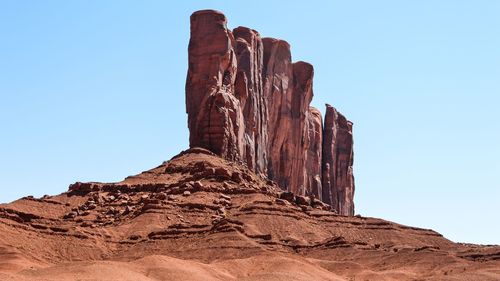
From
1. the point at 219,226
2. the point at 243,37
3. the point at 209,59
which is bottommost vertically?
the point at 219,226

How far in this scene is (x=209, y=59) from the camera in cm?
9838

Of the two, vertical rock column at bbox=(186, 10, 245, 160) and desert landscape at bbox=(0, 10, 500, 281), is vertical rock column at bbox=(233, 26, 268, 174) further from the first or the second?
vertical rock column at bbox=(186, 10, 245, 160)

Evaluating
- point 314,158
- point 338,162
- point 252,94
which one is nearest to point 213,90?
point 252,94

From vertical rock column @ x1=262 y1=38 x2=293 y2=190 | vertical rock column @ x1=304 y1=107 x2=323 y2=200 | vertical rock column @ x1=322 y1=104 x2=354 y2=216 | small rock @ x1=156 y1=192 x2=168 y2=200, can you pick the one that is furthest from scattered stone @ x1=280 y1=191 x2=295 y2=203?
vertical rock column @ x1=322 y1=104 x2=354 y2=216

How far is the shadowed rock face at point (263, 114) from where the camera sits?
9750 centimetres

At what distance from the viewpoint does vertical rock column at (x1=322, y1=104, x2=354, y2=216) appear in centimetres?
15225

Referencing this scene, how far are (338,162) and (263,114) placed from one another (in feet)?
146

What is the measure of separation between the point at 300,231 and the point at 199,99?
992 inches

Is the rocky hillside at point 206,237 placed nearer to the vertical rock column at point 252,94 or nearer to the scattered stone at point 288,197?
the scattered stone at point 288,197

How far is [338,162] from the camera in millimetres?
160375

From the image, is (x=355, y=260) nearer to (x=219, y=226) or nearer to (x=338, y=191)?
(x=219, y=226)

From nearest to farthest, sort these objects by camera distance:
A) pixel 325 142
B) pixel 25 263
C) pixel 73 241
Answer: pixel 25 263, pixel 73 241, pixel 325 142


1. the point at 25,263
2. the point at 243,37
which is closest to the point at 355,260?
the point at 25,263

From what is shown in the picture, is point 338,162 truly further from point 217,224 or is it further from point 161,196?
point 217,224
